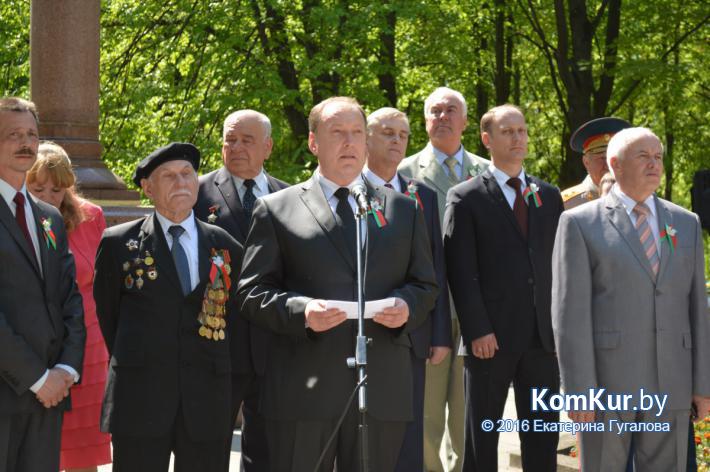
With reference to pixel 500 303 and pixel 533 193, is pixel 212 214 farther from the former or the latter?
pixel 533 193

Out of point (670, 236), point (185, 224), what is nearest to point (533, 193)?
point (670, 236)

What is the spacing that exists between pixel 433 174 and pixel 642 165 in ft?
7.42

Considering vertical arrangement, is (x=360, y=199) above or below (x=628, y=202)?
below

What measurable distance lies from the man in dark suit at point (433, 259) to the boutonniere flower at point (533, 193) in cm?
55

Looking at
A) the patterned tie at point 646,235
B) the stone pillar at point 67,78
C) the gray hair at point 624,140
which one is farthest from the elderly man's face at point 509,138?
the stone pillar at point 67,78

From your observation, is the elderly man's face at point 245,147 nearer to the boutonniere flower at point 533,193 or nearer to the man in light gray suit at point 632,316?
the boutonniere flower at point 533,193

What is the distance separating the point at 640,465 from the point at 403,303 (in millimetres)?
1723

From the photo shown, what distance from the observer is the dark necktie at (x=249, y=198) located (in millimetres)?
6840

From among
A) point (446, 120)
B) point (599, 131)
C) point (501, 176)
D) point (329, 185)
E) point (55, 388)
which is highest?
point (446, 120)

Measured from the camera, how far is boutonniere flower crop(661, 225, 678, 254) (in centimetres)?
556

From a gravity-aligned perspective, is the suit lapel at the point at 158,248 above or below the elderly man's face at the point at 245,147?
below

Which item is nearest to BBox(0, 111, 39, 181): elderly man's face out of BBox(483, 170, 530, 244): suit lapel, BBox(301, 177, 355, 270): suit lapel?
BBox(301, 177, 355, 270): suit lapel

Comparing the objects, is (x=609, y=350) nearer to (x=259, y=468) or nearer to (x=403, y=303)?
(x=403, y=303)

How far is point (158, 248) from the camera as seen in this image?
5.49 meters
